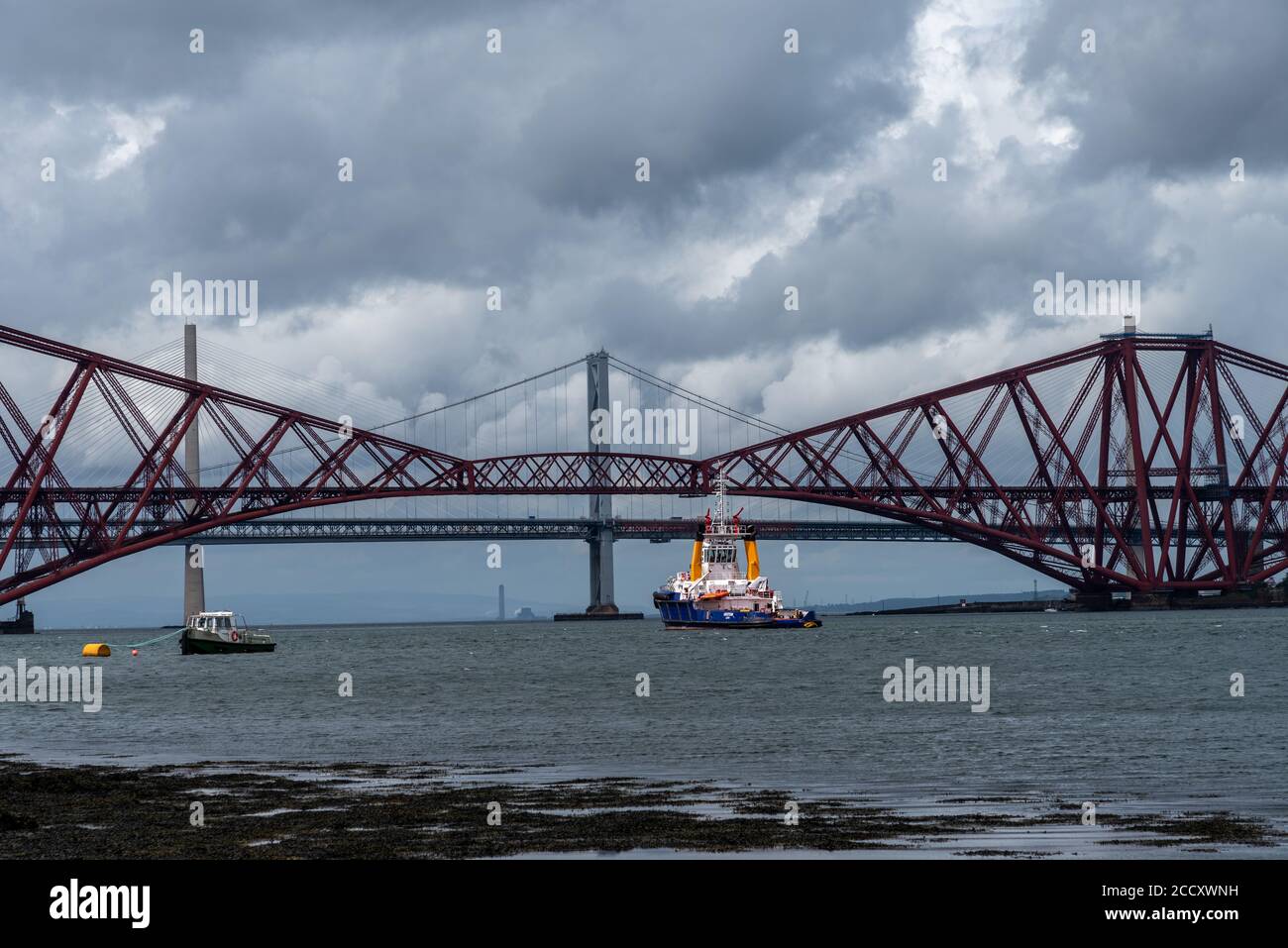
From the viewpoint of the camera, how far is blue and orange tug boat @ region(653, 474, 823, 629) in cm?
13200

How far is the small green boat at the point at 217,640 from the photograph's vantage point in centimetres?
10488

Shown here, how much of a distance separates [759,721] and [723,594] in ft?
291

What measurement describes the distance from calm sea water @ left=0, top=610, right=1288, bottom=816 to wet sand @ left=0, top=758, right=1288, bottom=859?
2.58 m

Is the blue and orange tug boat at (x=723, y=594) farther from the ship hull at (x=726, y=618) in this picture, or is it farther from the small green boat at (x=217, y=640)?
the small green boat at (x=217, y=640)

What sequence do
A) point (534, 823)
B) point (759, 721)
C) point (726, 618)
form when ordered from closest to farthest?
1. point (534, 823)
2. point (759, 721)
3. point (726, 618)

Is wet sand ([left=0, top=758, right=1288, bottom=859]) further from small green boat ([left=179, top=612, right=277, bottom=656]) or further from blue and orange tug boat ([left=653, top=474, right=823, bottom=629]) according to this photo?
blue and orange tug boat ([left=653, top=474, right=823, bottom=629])

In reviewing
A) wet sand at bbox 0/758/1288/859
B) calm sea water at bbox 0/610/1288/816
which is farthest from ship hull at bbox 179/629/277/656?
wet sand at bbox 0/758/1288/859

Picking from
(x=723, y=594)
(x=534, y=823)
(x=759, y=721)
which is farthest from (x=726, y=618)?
(x=534, y=823)

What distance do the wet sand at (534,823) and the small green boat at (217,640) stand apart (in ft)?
251

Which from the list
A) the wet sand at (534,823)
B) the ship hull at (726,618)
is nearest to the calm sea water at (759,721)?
the wet sand at (534,823)

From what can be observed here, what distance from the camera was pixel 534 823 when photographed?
2381 cm

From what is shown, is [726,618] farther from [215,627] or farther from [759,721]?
[759,721]
